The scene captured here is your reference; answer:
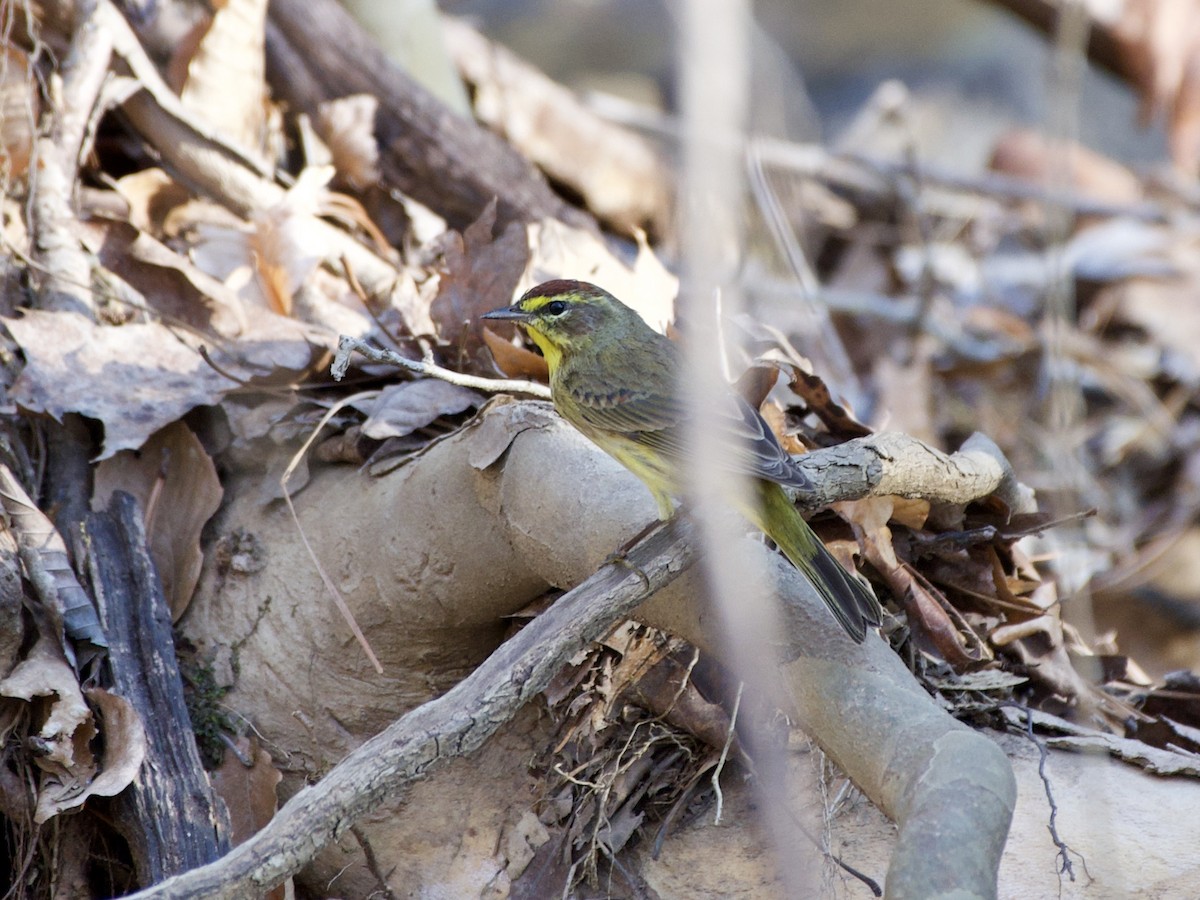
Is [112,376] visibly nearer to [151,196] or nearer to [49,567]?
[49,567]

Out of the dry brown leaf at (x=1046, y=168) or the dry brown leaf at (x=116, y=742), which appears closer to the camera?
the dry brown leaf at (x=116, y=742)

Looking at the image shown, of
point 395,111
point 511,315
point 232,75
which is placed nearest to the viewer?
point 511,315

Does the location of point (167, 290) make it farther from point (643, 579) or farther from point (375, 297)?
point (643, 579)

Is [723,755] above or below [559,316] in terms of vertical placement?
below

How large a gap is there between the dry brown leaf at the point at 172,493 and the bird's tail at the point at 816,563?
Answer: 1927 millimetres

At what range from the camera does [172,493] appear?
404 cm

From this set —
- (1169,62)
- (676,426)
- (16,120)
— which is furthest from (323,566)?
(1169,62)

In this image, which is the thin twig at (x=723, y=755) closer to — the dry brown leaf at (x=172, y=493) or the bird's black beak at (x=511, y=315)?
the bird's black beak at (x=511, y=315)

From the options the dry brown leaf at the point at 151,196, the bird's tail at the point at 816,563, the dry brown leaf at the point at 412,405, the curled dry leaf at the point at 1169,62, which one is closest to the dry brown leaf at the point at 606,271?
the dry brown leaf at the point at 412,405

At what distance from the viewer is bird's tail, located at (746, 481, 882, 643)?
283 cm

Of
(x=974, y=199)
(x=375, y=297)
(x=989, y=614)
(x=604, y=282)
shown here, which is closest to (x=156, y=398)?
(x=375, y=297)

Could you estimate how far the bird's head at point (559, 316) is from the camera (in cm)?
383

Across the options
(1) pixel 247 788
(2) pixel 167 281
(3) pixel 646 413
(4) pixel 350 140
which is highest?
(4) pixel 350 140

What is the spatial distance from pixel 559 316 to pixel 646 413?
51 cm
